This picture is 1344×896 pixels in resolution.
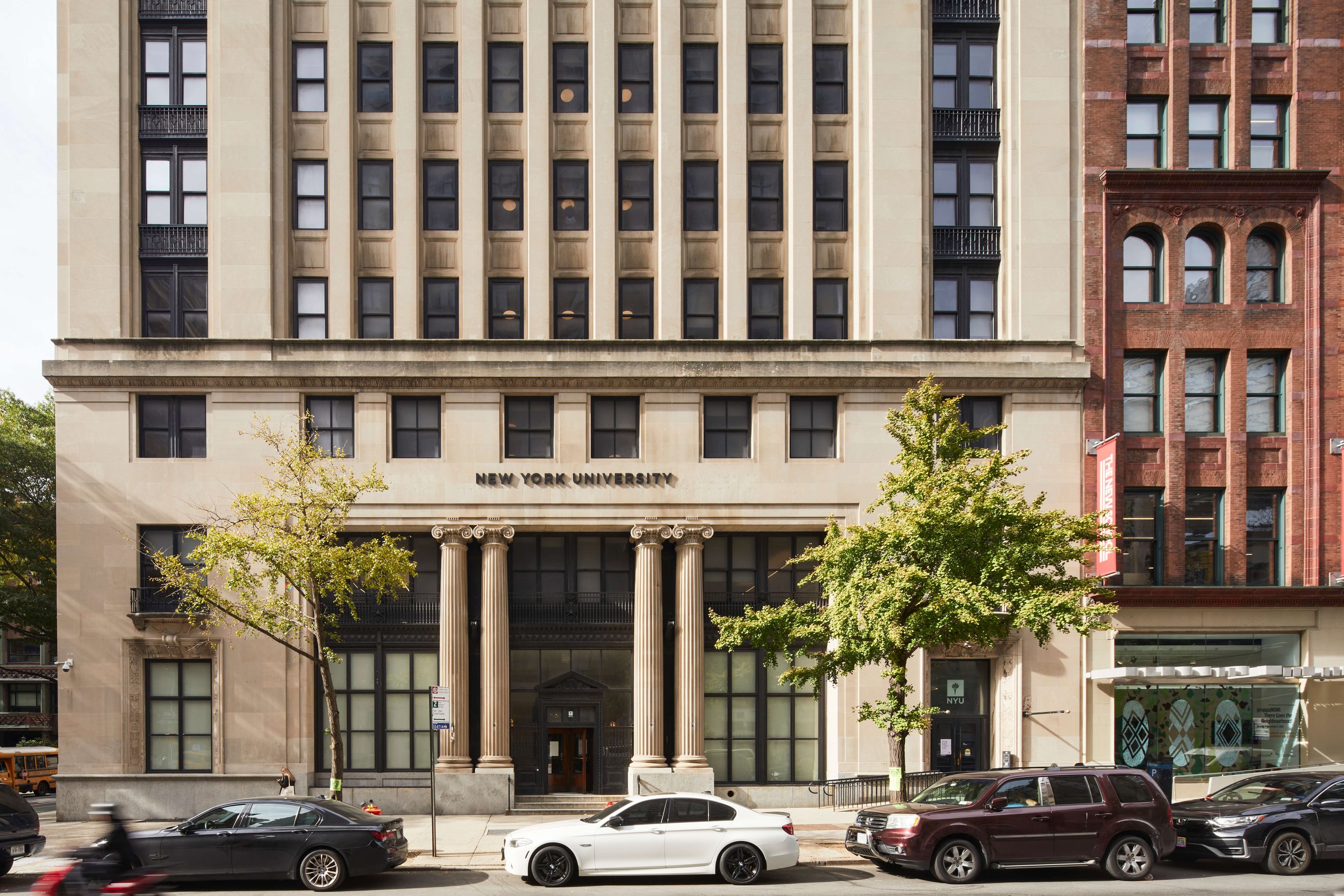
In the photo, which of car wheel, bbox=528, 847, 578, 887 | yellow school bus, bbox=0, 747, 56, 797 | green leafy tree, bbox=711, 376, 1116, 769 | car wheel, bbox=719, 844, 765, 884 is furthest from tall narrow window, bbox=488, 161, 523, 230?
yellow school bus, bbox=0, 747, 56, 797

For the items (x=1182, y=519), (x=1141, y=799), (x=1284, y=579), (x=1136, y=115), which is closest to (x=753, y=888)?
(x=1141, y=799)

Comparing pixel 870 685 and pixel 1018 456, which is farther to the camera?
pixel 870 685

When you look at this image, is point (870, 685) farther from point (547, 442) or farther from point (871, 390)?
point (547, 442)

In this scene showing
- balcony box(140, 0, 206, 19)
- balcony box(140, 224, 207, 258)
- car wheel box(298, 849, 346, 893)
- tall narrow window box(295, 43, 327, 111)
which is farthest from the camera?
tall narrow window box(295, 43, 327, 111)

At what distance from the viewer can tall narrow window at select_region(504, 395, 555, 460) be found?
29766mm

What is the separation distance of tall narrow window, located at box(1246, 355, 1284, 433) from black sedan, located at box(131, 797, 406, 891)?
26.4 m

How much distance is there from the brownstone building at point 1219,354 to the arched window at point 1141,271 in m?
0.05

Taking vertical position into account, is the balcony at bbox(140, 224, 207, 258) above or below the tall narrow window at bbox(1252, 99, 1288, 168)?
below

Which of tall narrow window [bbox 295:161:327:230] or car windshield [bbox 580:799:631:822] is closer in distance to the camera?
car windshield [bbox 580:799:631:822]

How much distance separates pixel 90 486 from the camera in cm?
2892

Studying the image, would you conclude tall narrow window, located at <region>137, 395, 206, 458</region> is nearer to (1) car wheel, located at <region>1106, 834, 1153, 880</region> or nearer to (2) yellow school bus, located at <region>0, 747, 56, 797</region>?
(2) yellow school bus, located at <region>0, 747, 56, 797</region>

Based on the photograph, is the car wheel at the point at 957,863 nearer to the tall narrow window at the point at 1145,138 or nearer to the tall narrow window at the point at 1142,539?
the tall narrow window at the point at 1142,539

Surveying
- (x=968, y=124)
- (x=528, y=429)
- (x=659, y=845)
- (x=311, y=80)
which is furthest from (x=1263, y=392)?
(x=311, y=80)

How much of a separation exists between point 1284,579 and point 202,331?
31.7m
